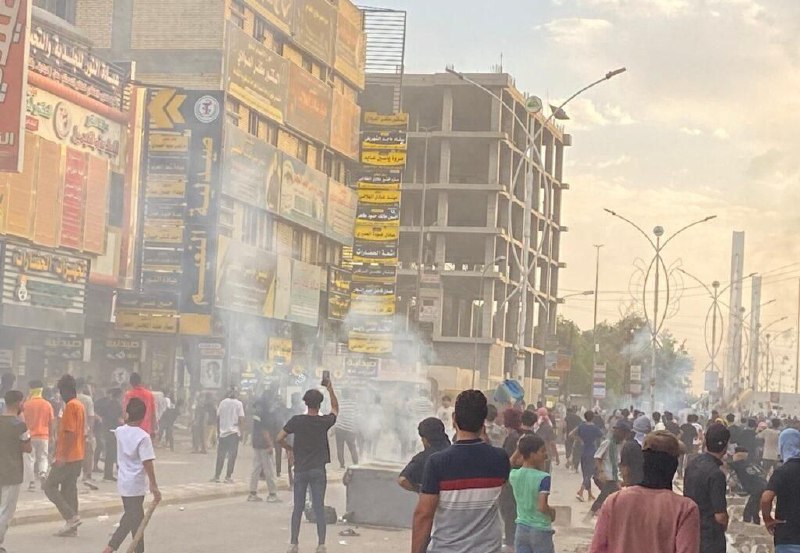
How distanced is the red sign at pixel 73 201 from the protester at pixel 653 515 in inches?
1112

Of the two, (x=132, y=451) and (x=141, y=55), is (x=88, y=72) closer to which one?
(x=141, y=55)

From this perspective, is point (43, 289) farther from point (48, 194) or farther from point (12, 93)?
point (12, 93)

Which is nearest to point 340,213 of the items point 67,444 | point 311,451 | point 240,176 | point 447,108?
point 240,176

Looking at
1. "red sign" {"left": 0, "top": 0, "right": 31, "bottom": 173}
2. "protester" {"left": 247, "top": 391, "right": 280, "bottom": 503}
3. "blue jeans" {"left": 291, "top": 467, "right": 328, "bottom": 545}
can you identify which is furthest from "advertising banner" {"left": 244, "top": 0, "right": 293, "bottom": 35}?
"blue jeans" {"left": 291, "top": 467, "right": 328, "bottom": 545}

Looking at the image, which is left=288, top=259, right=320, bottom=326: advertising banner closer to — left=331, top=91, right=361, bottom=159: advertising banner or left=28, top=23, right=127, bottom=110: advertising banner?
left=331, top=91, right=361, bottom=159: advertising banner

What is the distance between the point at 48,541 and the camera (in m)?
14.7

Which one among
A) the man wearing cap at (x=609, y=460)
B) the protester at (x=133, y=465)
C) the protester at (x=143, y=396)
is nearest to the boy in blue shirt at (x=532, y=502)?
the protester at (x=133, y=465)

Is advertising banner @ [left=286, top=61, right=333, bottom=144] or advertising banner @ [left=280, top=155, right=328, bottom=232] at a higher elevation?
advertising banner @ [left=286, top=61, right=333, bottom=144]

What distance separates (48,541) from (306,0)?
4300cm

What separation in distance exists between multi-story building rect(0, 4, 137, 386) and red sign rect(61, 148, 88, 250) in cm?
2

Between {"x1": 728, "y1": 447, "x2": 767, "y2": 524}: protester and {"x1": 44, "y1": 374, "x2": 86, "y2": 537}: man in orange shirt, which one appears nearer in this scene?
{"x1": 44, "y1": 374, "x2": 86, "y2": 537}: man in orange shirt

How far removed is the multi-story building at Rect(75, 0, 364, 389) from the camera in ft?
131

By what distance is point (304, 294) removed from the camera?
177 feet

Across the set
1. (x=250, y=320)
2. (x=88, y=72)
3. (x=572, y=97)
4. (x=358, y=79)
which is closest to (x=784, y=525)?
(x=88, y=72)
